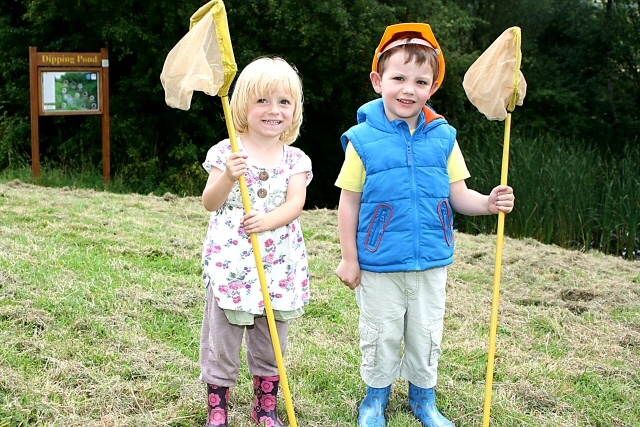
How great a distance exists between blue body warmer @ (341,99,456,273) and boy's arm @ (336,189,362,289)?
0.03 meters

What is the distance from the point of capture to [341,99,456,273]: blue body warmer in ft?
8.96

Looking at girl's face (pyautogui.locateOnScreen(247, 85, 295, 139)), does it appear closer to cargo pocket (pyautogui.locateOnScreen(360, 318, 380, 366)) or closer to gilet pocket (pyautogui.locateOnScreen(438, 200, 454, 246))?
gilet pocket (pyautogui.locateOnScreen(438, 200, 454, 246))

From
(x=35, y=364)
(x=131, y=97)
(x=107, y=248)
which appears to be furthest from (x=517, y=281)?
(x=131, y=97)

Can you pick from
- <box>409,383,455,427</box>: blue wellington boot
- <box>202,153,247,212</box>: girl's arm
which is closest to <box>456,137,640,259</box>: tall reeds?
<box>409,383,455,427</box>: blue wellington boot

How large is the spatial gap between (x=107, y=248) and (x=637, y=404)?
332 centimetres

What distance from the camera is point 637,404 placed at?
3.22m

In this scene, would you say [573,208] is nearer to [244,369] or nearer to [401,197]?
[244,369]

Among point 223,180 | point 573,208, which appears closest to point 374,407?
point 223,180

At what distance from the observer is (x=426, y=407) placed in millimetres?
2961

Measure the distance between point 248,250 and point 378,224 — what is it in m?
0.47

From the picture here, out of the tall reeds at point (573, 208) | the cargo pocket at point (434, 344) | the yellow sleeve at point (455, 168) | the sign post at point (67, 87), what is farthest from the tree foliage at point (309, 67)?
the cargo pocket at point (434, 344)

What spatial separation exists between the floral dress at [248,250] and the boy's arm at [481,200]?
635 millimetres

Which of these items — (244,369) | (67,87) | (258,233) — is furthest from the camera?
(67,87)

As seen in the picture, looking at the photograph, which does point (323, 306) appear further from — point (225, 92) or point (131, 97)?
point (131, 97)
